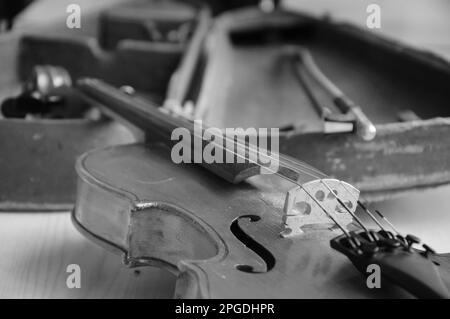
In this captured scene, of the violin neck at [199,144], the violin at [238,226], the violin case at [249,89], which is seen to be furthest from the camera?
the violin case at [249,89]

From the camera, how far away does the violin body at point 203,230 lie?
552 millimetres

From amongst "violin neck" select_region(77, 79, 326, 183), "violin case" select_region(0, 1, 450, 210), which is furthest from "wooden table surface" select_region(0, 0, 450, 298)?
"violin neck" select_region(77, 79, 326, 183)

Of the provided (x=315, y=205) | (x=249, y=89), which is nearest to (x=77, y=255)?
(x=315, y=205)

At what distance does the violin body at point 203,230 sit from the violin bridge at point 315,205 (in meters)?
0.01

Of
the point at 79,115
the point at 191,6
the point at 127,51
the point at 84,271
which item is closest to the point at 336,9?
the point at 191,6

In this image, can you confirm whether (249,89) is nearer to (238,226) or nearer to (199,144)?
(199,144)

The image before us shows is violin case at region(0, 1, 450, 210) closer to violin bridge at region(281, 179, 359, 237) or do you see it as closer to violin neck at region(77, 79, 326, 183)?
violin neck at region(77, 79, 326, 183)

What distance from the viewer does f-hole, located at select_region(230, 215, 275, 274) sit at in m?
0.58

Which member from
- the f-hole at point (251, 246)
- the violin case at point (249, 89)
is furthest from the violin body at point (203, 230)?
the violin case at point (249, 89)

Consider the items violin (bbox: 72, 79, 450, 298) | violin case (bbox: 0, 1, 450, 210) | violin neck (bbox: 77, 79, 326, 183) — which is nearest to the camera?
violin (bbox: 72, 79, 450, 298)

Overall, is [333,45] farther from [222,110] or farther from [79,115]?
[79,115]

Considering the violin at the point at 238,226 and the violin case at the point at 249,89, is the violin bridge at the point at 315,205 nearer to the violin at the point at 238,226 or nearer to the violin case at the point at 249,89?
the violin at the point at 238,226

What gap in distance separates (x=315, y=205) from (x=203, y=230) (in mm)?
112
